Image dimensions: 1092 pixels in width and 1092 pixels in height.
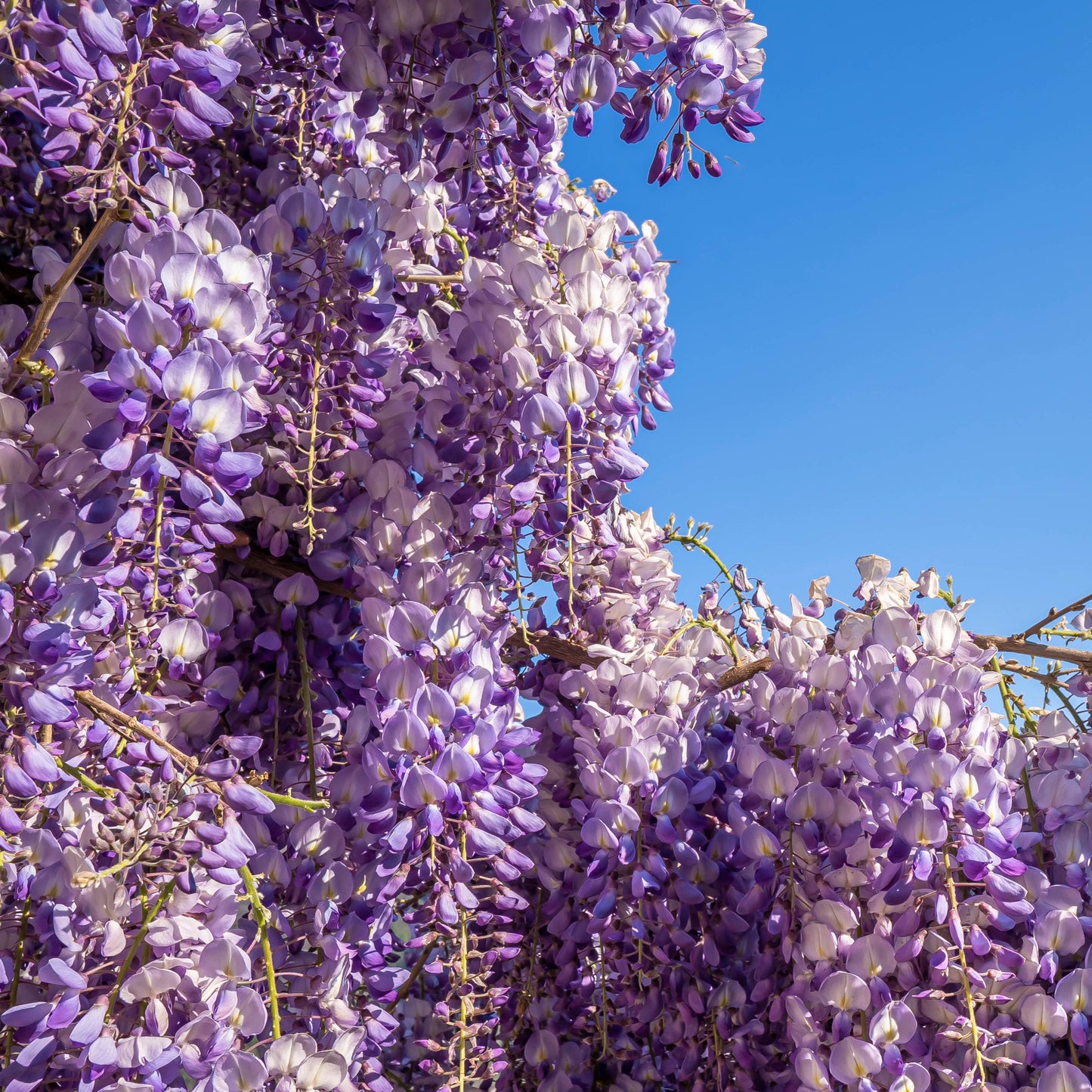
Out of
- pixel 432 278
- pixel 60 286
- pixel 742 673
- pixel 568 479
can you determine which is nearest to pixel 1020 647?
pixel 742 673

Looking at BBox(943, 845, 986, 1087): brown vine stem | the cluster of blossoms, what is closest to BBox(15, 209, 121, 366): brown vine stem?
the cluster of blossoms

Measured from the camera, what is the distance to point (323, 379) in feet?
5.72

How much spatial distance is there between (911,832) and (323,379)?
117 cm

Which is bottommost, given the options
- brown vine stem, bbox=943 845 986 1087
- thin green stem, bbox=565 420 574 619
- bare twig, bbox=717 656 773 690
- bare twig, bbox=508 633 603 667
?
brown vine stem, bbox=943 845 986 1087

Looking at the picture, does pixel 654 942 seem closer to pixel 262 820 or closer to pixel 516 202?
pixel 262 820

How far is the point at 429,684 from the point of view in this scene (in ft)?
5.16

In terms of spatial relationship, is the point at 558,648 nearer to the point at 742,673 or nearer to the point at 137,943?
the point at 742,673

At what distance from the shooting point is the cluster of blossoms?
1414 millimetres

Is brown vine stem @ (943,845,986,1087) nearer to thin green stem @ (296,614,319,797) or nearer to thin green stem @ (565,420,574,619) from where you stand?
thin green stem @ (565,420,574,619)

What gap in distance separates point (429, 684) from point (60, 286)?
0.80 meters

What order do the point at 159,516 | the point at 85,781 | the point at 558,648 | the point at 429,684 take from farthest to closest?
the point at 558,648
the point at 429,684
the point at 85,781
the point at 159,516

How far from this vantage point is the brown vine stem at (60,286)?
1.46m

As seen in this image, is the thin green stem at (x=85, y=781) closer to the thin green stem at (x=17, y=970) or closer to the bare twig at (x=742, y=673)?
the thin green stem at (x=17, y=970)

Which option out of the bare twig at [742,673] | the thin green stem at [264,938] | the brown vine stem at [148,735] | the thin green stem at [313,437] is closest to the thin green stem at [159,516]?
the brown vine stem at [148,735]
